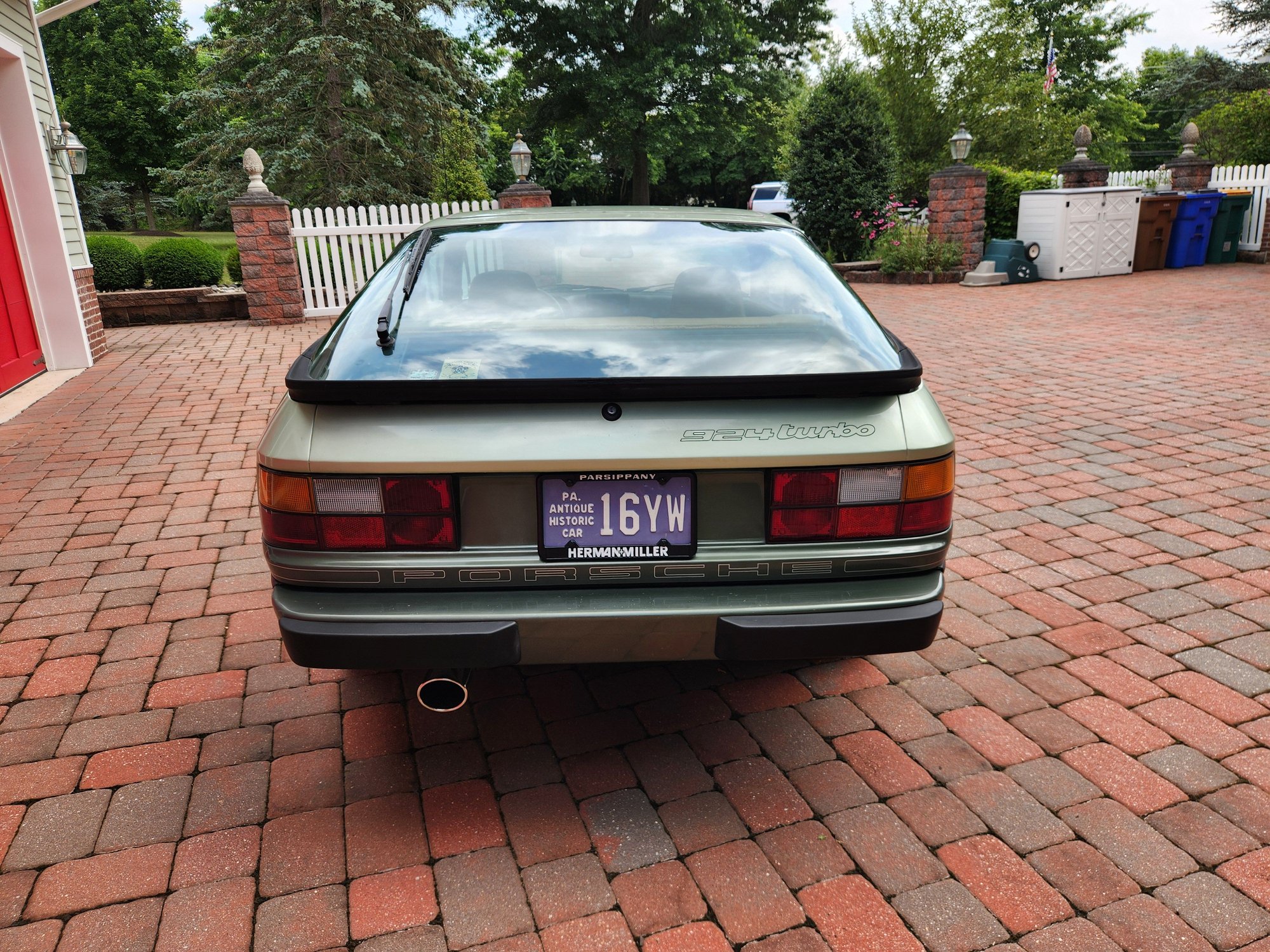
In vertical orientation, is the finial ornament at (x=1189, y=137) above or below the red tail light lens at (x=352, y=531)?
above

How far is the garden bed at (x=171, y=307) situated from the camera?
12.8 meters

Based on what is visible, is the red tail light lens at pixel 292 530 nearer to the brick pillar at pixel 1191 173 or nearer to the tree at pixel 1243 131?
the brick pillar at pixel 1191 173

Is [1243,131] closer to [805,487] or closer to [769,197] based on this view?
[769,197]

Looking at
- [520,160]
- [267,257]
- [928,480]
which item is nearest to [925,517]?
[928,480]

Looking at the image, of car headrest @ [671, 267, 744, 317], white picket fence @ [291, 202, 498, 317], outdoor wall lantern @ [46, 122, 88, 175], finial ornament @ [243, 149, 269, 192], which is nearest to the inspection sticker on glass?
car headrest @ [671, 267, 744, 317]

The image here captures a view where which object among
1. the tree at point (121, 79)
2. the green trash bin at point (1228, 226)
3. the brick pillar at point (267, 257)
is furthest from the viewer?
the tree at point (121, 79)

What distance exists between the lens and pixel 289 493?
7.04 feet

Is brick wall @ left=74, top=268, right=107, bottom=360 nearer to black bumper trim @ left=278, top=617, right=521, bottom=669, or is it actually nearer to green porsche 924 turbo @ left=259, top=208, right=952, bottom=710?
green porsche 924 turbo @ left=259, top=208, right=952, bottom=710

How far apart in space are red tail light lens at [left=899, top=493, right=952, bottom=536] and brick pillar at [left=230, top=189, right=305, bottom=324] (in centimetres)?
1185

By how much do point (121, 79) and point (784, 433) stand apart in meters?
40.5

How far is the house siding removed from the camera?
28.5ft

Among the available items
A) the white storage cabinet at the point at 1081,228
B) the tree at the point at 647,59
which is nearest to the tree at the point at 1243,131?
the white storage cabinet at the point at 1081,228

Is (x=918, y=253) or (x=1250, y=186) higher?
(x=1250, y=186)

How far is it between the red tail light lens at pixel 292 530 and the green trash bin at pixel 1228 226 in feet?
57.4
